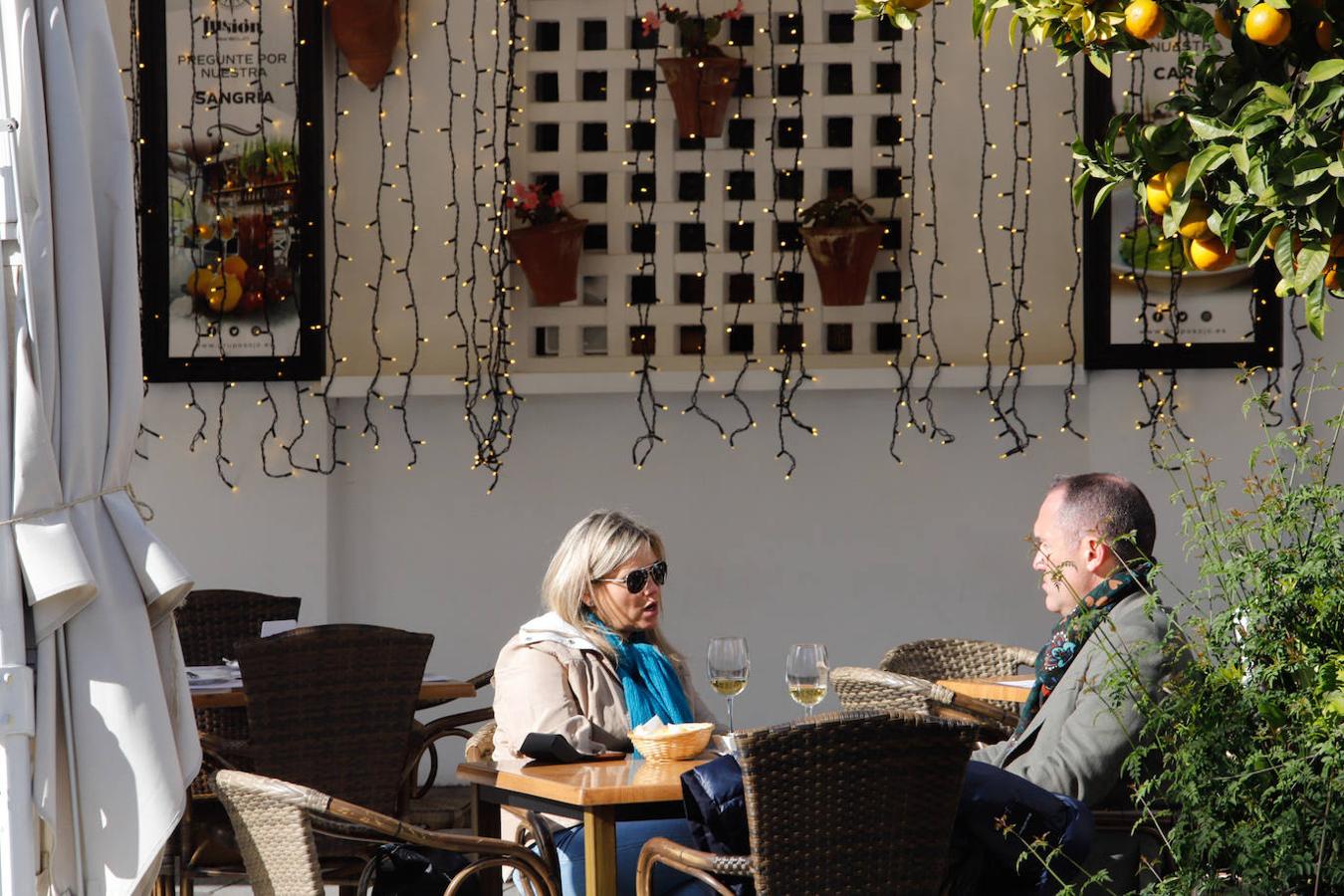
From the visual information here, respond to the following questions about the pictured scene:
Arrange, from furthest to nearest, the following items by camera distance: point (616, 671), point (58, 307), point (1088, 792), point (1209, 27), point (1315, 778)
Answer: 1. point (616, 671)
2. point (1088, 792)
3. point (58, 307)
4. point (1209, 27)
5. point (1315, 778)

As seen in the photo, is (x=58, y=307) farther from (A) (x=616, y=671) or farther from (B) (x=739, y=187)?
(B) (x=739, y=187)

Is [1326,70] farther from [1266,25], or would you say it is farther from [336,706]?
[336,706]

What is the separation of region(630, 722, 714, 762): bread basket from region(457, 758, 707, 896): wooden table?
21 mm

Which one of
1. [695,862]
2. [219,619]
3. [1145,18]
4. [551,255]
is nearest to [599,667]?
[695,862]

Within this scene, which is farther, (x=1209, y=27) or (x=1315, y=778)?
(x=1209, y=27)

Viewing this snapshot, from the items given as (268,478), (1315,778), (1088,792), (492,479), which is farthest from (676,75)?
(1315,778)

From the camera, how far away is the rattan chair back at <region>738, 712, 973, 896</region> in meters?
2.57

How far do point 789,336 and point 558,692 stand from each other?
124 inches

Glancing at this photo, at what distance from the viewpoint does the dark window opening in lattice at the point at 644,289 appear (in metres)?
6.35

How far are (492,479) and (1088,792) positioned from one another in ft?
12.3

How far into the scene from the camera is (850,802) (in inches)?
103

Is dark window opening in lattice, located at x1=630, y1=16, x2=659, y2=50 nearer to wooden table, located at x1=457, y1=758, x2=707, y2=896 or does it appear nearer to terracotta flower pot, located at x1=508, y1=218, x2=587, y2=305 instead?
terracotta flower pot, located at x1=508, y1=218, x2=587, y2=305

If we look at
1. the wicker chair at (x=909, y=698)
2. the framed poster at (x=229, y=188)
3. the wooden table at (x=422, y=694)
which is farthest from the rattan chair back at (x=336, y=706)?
the framed poster at (x=229, y=188)

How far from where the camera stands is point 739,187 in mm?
6312
